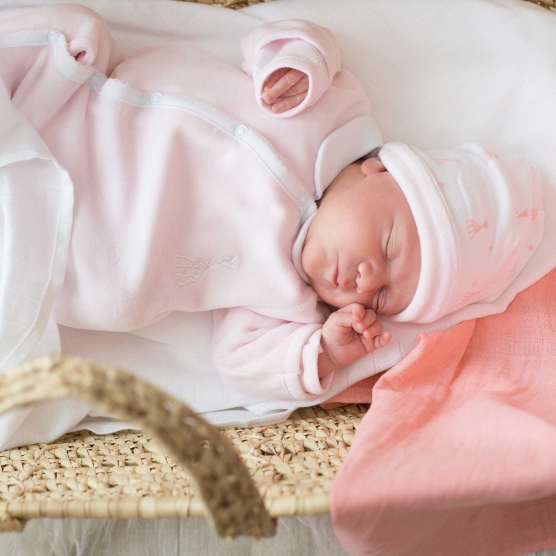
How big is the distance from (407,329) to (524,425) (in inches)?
13.2

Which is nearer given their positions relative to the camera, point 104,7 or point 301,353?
point 301,353

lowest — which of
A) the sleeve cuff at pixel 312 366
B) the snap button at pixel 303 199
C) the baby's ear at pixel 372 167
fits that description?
the sleeve cuff at pixel 312 366

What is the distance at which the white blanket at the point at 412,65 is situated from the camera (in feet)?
4.27

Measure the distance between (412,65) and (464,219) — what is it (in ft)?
1.44

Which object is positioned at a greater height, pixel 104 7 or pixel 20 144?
pixel 104 7

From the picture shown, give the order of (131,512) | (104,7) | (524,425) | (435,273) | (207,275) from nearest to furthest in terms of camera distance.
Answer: (131,512) → (524,425) → (435,273) → (207,275) → (104,7)

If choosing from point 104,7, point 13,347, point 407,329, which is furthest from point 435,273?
point 104,7

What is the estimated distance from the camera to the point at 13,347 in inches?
43.8

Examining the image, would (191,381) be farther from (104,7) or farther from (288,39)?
(104,7)

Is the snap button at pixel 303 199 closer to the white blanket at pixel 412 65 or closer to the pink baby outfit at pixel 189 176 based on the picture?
the pink baby outfit at pixel 189 176

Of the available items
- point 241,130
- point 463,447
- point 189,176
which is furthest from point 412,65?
point 463,447

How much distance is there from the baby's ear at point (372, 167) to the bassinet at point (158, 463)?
1.48 feet

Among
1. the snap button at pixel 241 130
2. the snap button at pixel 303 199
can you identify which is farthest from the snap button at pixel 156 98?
the snap button at pixel 303 199

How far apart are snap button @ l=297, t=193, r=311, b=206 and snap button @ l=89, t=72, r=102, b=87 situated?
0.42 m
